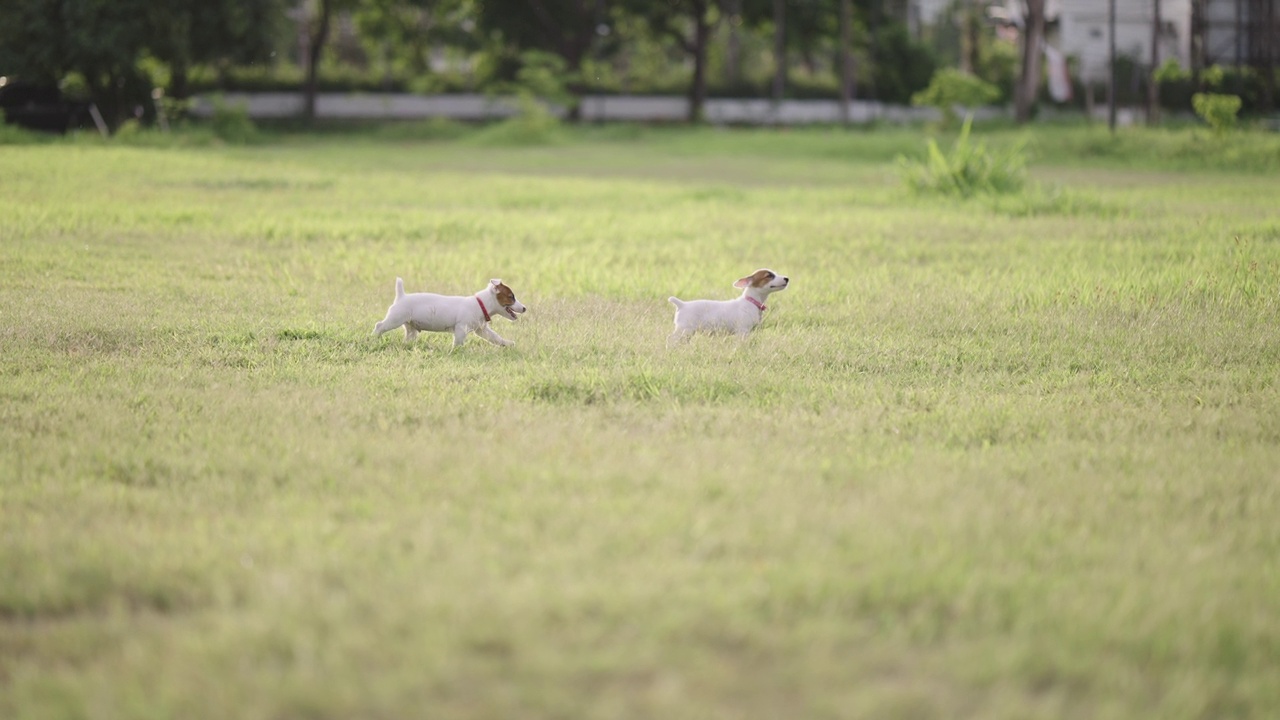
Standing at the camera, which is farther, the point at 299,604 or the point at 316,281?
the point at 316,281

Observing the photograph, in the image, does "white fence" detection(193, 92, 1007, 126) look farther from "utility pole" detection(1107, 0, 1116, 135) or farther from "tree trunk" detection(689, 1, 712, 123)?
"utility pole" detection(1107, 0, 1116, 135)

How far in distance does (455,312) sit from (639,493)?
2.71m

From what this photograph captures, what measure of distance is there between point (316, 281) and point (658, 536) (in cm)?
609

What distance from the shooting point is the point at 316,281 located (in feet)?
30.3

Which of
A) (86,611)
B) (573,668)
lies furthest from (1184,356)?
(86,611)

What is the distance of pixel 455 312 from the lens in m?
6.57

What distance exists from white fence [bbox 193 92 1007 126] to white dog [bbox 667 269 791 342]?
37.3 m

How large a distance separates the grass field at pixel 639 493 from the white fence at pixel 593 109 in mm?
36250

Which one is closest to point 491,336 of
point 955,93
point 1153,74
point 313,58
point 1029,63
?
point 955,93

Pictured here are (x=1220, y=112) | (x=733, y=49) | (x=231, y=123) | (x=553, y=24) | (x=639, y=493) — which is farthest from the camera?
(x=733, y=49)

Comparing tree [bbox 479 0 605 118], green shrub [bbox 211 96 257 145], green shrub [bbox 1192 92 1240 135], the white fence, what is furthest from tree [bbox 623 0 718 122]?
green shrub [bbox 1192 92 1240 135]

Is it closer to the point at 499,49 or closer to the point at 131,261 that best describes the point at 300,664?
the point at 131,261

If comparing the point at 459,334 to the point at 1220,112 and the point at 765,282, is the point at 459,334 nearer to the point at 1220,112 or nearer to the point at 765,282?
the point at 765,282

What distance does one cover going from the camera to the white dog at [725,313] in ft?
22.4
